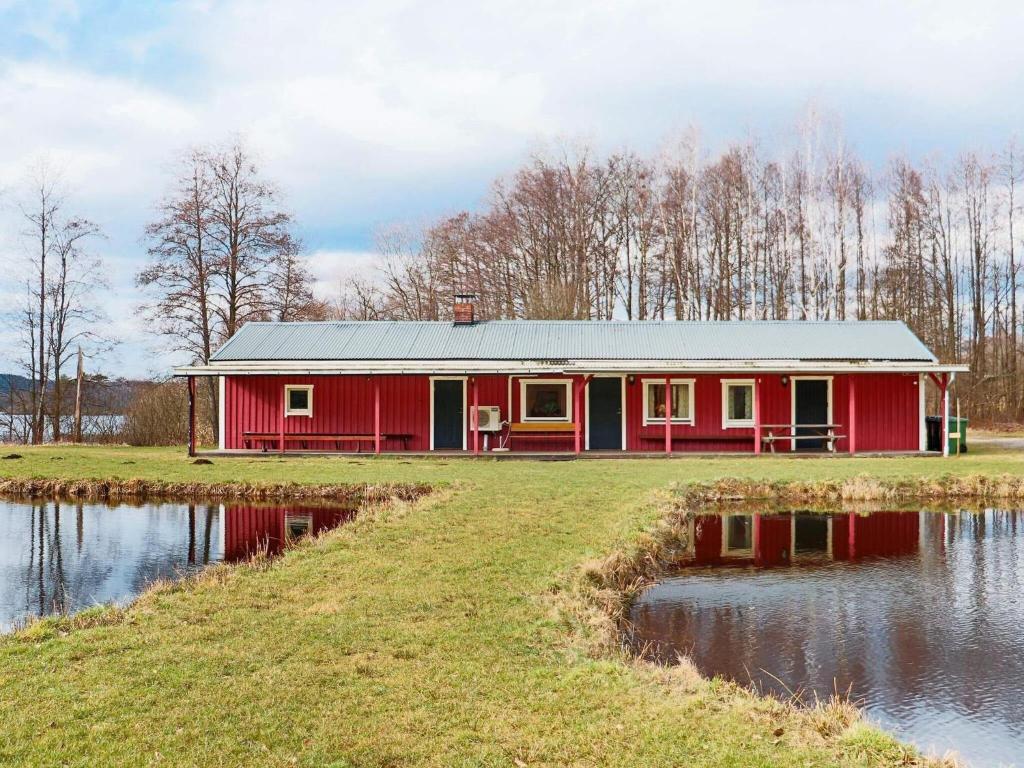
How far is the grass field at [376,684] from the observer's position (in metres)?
3.97

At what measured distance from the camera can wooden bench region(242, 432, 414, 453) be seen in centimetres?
2116

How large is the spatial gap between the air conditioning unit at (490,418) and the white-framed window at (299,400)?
440 cm

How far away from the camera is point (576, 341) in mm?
23219

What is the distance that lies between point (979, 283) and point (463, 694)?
37.7m

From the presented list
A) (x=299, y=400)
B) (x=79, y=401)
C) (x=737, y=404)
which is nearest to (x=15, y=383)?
(x=79, y=401)

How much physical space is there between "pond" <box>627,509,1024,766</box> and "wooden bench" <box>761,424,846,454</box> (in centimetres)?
818

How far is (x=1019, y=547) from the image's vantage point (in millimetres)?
10273

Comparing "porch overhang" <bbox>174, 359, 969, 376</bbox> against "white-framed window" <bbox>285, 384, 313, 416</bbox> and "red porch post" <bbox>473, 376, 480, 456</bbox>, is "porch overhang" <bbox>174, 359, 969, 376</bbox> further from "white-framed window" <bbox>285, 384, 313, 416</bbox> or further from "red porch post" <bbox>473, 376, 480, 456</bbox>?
"white-framed window" <bbox>285, 384, 313, 416</bbox>

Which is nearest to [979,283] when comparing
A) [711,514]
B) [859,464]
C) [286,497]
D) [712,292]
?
[712,292]

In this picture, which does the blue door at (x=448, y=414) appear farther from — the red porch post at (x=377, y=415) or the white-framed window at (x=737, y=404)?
the white-framed window at (x=737, y=404)

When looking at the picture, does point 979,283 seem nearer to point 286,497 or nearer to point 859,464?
point 859,464

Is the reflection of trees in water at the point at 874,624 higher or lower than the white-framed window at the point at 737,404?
lower

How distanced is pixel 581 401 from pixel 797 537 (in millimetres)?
10447

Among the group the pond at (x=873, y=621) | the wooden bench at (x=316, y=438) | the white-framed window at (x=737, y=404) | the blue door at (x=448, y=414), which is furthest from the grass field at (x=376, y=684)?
the white-framed window at (x=737, y=404)
